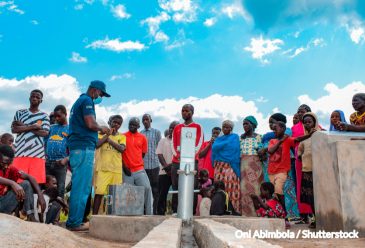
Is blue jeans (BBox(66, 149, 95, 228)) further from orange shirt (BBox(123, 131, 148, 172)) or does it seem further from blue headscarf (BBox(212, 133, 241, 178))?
blue headscarf (BBox(212, 133, 241, 178))

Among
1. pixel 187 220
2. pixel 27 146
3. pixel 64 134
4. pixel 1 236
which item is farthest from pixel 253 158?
pixel 1 236

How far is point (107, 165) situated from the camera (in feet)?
19.6

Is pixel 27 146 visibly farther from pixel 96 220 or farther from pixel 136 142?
pixel 136 142

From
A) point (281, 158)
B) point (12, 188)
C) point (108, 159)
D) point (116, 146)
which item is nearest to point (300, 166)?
point (281, 158)

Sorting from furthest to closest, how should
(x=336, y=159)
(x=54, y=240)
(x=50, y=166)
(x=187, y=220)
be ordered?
(x=50, y=166), (x=336, y=159), (x=187, y=220), (x=54, y=240)

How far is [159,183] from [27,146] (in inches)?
117

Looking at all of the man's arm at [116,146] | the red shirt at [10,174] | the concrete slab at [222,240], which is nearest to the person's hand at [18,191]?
the red shirt at [10,174]

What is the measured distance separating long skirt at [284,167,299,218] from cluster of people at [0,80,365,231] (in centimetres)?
1

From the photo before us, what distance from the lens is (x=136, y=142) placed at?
21.3 feet

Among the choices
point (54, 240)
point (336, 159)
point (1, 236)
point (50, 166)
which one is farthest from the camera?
point (50, 166)

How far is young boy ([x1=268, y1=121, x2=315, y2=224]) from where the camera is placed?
215 inches

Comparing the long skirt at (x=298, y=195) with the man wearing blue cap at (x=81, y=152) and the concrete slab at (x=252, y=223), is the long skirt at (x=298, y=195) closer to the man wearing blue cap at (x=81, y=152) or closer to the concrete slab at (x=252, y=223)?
the concrete slab at (x=252, y=223)

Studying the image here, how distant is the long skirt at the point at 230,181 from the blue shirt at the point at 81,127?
236 cm

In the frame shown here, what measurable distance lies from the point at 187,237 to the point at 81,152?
182cm
